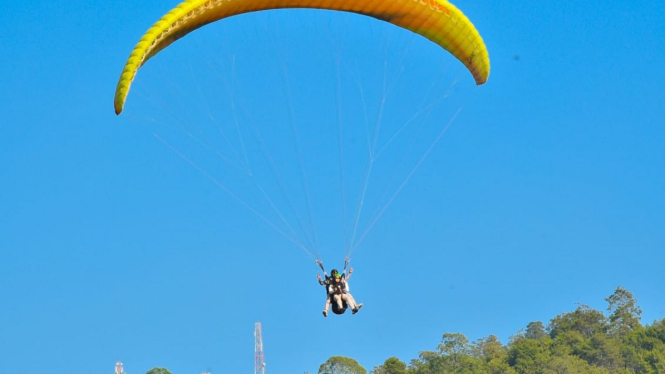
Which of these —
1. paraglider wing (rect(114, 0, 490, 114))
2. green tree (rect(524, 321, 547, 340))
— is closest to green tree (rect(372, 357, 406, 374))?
green tree (rect(524, 321, 547, 340))

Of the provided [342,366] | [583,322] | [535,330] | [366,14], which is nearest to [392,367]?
[342,366]

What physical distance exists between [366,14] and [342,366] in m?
64.7

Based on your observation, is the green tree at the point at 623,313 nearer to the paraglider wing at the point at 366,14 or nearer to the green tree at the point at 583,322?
the green tree at the point at 583,322

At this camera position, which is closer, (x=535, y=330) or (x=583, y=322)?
(x=583, y=322)

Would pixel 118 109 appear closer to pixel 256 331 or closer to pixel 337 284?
pixel 337 284

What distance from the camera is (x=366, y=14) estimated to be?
36.1 metres

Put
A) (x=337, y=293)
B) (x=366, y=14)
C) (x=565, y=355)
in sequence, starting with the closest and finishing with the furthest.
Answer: (x=337, y=293) < (x=366, y=14) < (x=565, y=355)

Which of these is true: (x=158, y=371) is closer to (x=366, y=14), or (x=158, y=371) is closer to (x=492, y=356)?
(x=492, y=356)

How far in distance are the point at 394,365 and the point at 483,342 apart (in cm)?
2109

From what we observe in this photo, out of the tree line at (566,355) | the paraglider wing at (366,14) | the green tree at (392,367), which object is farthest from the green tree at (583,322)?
the paraglider wing at (366,14)

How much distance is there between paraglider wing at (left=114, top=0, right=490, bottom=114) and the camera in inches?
1276

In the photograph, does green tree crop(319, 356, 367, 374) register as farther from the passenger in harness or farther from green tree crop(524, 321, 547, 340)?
the passenger in harness

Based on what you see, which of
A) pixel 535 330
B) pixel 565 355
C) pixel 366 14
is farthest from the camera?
pixel 535 330

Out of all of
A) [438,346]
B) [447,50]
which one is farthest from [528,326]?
[447,50]
